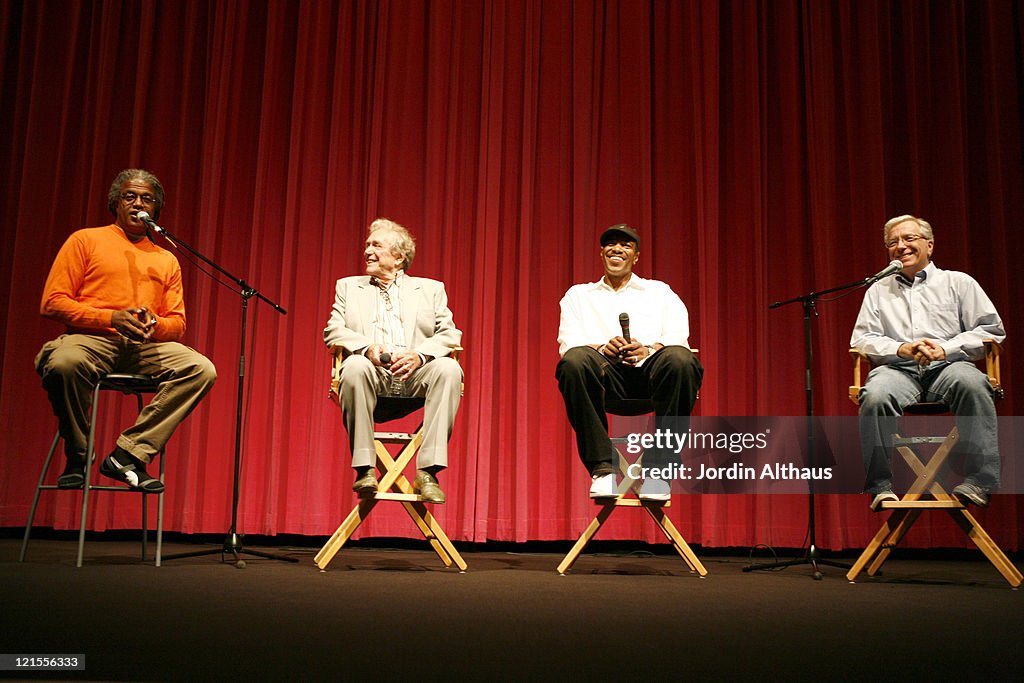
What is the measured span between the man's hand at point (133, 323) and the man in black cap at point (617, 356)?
153 centimetres

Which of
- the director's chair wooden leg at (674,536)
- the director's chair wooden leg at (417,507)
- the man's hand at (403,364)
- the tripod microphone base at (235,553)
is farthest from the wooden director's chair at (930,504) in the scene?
the tripod microphone base at (235,553)

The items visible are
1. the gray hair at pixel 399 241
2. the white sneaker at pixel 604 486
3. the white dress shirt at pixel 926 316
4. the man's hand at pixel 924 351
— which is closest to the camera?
the white sneaker at pixel 604 486

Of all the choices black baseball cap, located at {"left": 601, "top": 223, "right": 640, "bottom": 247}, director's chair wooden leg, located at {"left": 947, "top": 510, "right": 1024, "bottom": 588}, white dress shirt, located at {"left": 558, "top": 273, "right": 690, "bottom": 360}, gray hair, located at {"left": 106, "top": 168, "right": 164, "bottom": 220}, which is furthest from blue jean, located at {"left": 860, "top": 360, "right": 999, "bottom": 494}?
gray hair, located at {"left": 106, "top": 168, "right": 164, "bottom": 220}

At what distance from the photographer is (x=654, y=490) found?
2.85 meters

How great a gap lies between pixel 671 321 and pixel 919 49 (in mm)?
2343

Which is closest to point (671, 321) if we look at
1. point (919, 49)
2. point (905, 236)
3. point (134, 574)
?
point (905, 236)

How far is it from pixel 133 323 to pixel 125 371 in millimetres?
261

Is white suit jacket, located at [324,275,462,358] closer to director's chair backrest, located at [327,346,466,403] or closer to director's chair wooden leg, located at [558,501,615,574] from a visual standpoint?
director's chair backrest, located at [327,346,466,403]

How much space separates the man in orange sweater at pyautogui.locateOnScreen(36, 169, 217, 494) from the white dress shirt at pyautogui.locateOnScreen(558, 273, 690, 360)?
1.39 meters

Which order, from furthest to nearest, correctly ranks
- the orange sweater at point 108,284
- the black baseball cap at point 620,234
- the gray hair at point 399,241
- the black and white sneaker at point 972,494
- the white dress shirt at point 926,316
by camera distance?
1. the gray hair at point 399,241
2. the black baseball cap at point 620,234
3. the orange sweater at point 108,284
4. the white dress shirt at point 926,316
5. the black and white sneaker at point 972,494

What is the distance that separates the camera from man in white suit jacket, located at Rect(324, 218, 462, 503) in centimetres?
291

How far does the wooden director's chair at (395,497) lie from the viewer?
2912 mm

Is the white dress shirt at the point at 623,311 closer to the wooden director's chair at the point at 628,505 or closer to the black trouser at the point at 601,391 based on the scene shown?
the black trouser at the point at 601,391

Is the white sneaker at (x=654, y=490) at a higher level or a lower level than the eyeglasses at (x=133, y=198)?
lower
